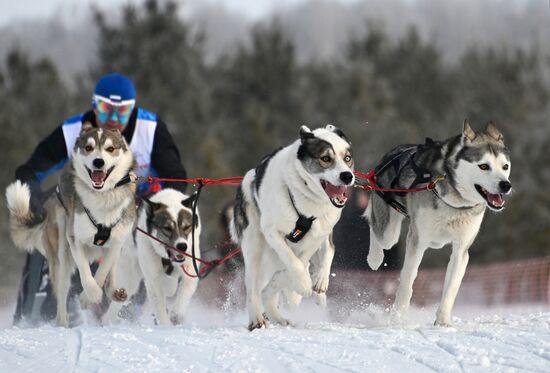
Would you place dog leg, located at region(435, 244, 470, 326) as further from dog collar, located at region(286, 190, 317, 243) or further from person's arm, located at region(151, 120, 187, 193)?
person's arm, located at region(151, 120, 187, 193)

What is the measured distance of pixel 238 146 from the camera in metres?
27.1

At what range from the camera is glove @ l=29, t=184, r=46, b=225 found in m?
7.21

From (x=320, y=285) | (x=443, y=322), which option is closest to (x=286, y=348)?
(x=320, y=285)

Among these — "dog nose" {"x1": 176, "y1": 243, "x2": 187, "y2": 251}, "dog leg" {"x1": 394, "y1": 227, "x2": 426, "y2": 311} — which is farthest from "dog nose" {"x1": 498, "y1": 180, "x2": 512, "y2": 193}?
"dog nose" {"x1": 176, "y1": 243, "x2": 187, "y2": 251}

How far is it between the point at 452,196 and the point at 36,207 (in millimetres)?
3116

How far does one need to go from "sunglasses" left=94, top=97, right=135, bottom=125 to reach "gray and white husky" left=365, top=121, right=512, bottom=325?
7.03 ft

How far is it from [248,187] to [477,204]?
4.57ft

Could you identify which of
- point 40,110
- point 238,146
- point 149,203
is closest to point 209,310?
point 149,203

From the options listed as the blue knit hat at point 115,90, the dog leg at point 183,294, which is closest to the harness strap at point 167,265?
the dog leg at point 183,294

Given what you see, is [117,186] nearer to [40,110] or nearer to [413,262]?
[413,262]

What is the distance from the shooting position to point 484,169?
5719mm

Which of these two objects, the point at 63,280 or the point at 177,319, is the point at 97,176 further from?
the point at 177,319

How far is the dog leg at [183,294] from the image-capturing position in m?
6.98

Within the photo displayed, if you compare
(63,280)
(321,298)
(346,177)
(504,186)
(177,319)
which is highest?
(504,186)
